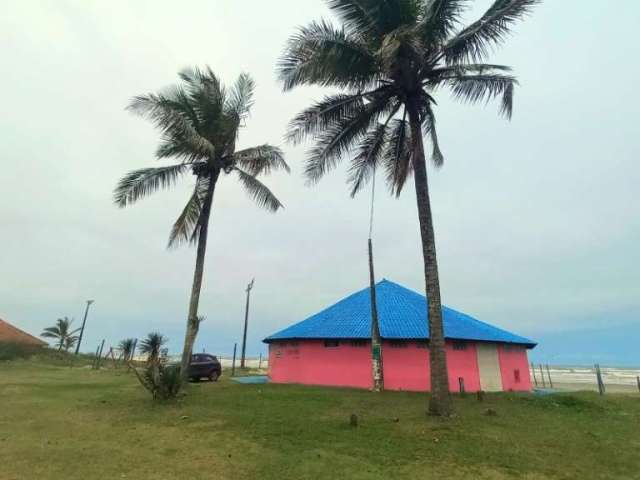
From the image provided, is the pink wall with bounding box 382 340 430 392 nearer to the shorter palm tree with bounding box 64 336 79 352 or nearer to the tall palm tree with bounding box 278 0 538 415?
the tall palm tree with bounding box 278 0 538 415

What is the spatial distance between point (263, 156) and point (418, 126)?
8.21 m

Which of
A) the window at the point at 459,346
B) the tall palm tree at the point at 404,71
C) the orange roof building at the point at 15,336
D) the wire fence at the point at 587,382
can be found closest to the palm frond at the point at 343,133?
the tall palm tree at the point at 404,71

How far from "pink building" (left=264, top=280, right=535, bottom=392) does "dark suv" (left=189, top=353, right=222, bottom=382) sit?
12.1ft

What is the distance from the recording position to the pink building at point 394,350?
21391mm

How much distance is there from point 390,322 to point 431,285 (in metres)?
10.9

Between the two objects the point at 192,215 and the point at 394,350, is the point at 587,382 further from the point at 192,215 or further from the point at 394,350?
the point at 192,215

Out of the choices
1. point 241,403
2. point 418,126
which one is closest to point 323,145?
point 418,126

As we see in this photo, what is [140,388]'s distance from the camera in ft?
62.0

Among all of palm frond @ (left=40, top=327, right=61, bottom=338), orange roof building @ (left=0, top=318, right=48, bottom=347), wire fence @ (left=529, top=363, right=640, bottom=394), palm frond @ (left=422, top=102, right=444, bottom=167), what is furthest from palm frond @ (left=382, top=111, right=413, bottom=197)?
palm frond @ (left=40, top=327, right=61, bottom=338)

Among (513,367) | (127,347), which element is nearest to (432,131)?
(513,367)

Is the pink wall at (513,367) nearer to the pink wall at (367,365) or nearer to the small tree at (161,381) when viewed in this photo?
the pink wall at (367,365)

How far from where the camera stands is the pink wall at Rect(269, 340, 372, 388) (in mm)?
21922

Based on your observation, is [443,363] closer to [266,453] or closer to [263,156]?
[266,453]

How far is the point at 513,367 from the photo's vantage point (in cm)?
2536
